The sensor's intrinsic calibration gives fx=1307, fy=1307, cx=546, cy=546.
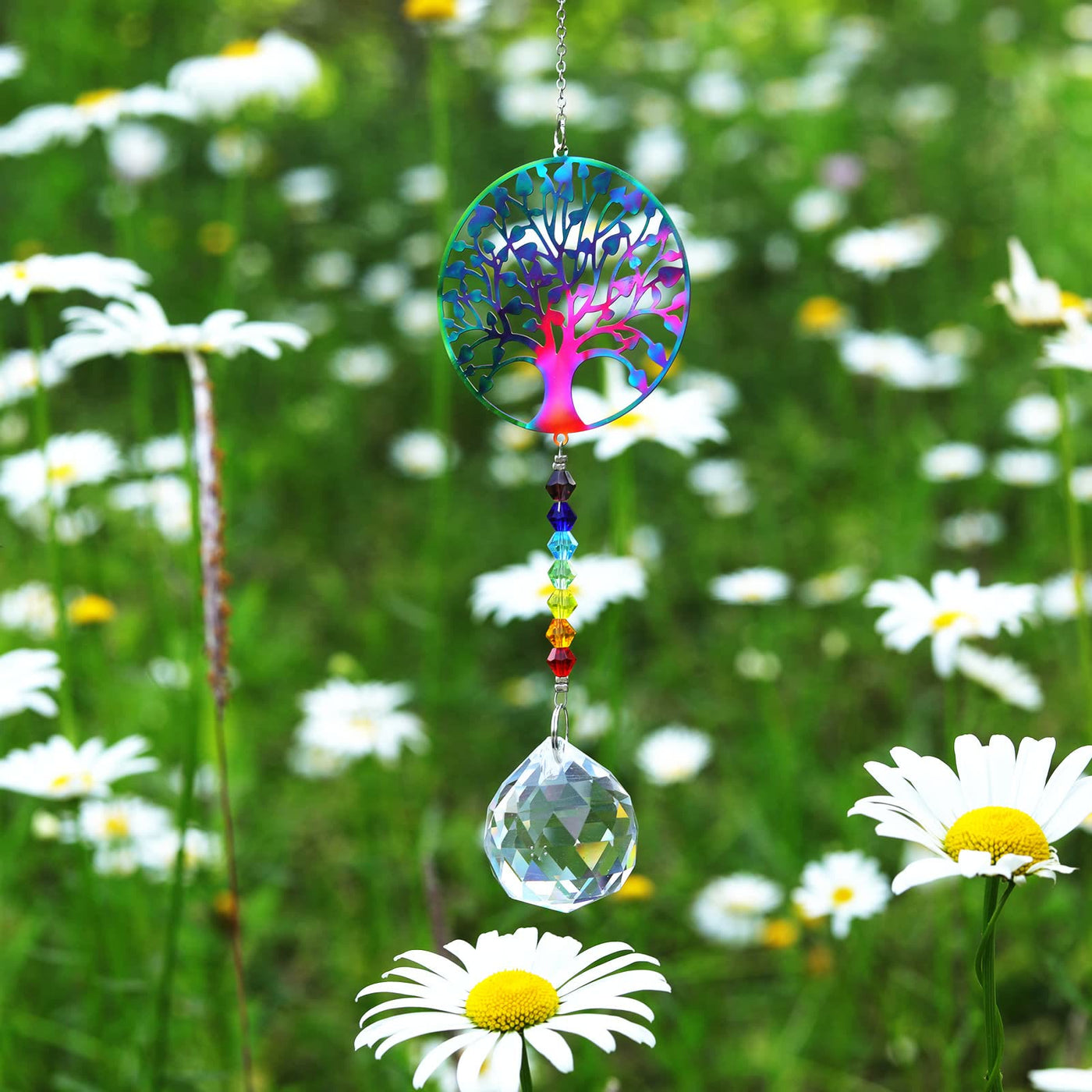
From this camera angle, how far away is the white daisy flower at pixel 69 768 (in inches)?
49.9

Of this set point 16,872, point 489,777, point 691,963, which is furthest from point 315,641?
point 691,963

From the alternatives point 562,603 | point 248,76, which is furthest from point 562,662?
point 248,76

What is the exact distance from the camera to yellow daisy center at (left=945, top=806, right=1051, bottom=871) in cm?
75

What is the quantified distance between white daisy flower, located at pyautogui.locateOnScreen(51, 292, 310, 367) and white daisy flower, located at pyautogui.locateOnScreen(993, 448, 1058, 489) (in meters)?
1.91

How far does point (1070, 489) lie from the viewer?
1.28m

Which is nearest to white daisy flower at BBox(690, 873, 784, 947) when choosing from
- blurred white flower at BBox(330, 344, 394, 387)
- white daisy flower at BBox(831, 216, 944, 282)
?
white daisy flower at BBox(831, 216, 944, 282)

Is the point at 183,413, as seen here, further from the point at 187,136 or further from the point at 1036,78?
the point at 1036,78

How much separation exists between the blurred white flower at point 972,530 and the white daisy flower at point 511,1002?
1857 millimetres

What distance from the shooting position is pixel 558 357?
91cm

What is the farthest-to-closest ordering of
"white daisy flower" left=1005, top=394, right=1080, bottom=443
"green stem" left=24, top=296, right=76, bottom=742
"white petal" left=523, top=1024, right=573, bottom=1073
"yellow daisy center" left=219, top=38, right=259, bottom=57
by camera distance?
"white daisy flower" left=1005, top=394, right=1080, bottom=443 → "yellow daisy center" left=219, top=38, right=259, bottom=57 → "green stem" left=24, top=296, right=76, bottom=742 → "white petal" left=523, top=1024, right=573, bottom=1073

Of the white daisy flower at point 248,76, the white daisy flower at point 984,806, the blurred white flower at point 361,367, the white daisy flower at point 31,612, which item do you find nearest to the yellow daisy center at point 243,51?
the white daisy flower at point 248,76

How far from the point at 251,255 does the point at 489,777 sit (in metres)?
2.10

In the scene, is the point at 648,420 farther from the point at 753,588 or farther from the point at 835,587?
the point at 835,587

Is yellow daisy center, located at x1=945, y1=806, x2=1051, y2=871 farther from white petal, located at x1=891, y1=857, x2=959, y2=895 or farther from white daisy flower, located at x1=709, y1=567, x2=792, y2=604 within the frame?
white daisy flower, located at x1=709, y1=567, x2=792, y2=604
